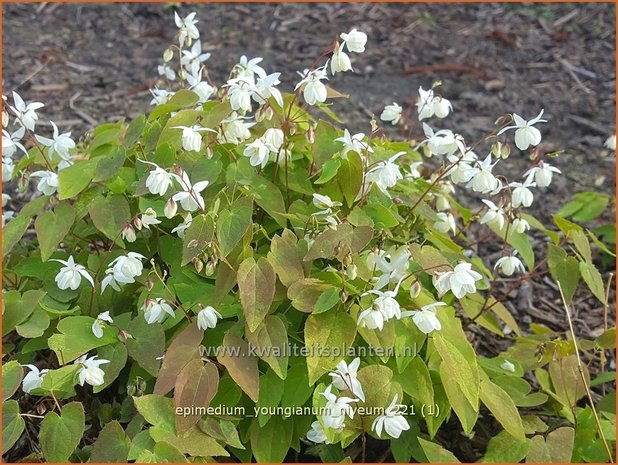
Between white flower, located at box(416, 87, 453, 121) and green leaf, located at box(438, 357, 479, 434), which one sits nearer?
green leaf, located at box(438, 357, 479, 434)

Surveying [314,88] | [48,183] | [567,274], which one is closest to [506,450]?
[567,274]

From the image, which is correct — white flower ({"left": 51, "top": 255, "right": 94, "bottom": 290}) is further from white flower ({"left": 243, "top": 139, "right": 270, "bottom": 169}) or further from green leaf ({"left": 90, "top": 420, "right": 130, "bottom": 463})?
white flower ({"left": 243, "top": 139, "right": 270, "bottom": 169})

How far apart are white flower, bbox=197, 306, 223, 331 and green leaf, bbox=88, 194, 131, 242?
405 mm

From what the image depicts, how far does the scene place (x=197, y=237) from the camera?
7.02 feet

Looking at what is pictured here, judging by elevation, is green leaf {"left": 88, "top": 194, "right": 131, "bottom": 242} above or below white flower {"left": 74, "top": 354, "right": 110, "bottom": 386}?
above

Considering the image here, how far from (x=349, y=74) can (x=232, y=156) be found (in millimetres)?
2905

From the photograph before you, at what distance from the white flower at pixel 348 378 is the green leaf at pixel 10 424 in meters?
0.90

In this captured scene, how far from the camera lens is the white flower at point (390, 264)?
223 centimetres

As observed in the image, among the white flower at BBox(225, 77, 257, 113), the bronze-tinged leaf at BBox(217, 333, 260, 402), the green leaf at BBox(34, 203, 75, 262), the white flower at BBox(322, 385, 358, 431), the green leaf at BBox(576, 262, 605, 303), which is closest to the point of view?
the white flower at BBox(322, 385, 358, 431)

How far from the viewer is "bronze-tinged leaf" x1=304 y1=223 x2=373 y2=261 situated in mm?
2145

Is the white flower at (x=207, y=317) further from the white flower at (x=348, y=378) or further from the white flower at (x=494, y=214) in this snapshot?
the white flower at (x=494, y=214)

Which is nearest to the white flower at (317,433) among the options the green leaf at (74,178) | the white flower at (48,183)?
the green leaf at (74,178)

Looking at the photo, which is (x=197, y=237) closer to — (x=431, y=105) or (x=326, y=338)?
(x=326, y=338)

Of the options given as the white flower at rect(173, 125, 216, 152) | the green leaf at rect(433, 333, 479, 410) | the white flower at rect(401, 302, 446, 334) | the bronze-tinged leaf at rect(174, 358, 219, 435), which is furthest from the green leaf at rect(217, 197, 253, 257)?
the green leaf at rect(433, 333, 479, 410)
